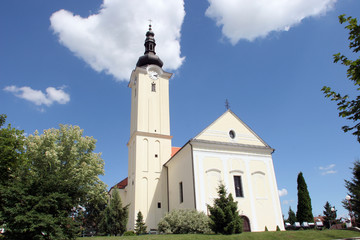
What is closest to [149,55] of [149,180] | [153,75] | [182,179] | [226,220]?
[153,75]

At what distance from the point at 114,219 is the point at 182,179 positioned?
253 inches

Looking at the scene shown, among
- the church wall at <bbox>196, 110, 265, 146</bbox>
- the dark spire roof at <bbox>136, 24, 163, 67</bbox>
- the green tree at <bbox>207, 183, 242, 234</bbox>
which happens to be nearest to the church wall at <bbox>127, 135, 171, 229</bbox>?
the church wall at <bbox>196, 110, 265, 146</bbox>

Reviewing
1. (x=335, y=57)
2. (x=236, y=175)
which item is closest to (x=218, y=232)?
(x=236, y=175)

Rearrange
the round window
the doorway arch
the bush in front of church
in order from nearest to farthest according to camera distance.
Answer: the bush in front of church → the doorway arch → the round window

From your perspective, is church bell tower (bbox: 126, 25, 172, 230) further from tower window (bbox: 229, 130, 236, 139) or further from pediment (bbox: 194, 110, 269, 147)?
tower window (bbox: 229, 130, 236, 139)

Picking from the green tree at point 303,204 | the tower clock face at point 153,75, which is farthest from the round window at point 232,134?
the tower clock face at point 153,75

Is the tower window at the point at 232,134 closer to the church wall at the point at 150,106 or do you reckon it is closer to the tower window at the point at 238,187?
the tower window at the point at 238,187

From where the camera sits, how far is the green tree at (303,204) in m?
27.2

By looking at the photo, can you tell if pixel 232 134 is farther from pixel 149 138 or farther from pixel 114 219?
pixel 114 219


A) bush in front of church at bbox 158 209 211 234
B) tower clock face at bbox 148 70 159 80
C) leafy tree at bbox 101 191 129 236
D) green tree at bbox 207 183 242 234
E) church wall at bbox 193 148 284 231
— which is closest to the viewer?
green tree at bbox 207 183 242 234

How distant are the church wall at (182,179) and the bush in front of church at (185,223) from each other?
228cm

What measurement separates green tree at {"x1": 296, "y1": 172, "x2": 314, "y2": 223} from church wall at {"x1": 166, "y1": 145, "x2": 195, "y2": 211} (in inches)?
531

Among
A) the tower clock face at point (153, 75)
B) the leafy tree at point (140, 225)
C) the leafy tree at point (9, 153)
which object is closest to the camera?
the leafy tree at point (9, 153)

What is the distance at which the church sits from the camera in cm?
2130
